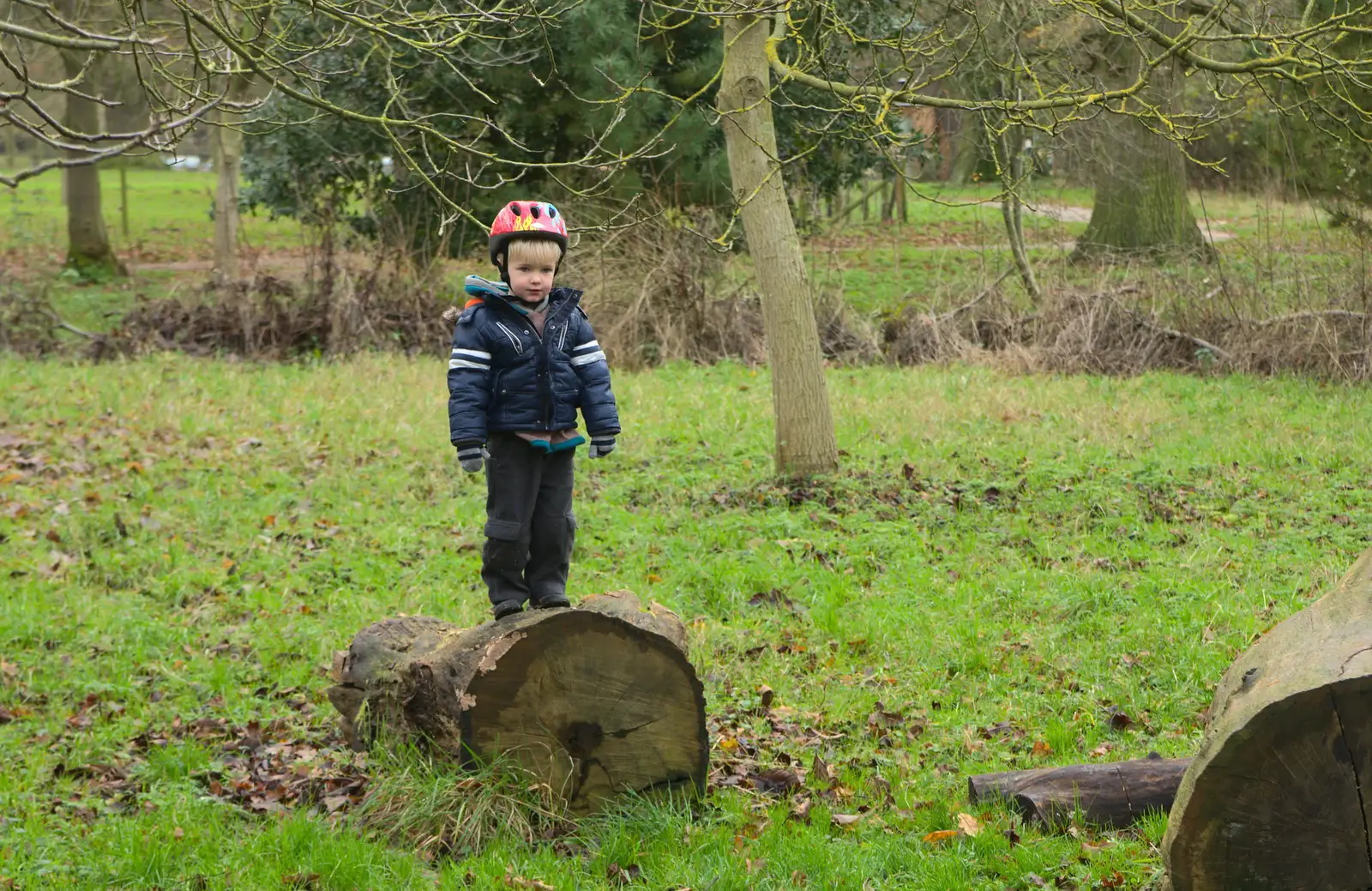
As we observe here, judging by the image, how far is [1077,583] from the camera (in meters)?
7.55

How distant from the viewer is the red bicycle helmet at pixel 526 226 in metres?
4.80

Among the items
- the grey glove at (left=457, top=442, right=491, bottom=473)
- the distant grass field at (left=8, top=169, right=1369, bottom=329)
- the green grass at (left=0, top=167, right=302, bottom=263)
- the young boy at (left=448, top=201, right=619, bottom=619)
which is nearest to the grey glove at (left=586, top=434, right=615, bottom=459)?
the young boy at (left=448, top=201, right=619, bottom=619)

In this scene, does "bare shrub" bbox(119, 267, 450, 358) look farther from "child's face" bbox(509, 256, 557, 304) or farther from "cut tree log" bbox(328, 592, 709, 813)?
"cut tree log" bbox(328, 592, 709, 813)

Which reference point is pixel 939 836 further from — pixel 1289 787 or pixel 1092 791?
pixel 1289 787

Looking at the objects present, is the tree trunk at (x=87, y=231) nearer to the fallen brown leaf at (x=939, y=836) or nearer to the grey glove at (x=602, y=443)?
the grey glove at (x=602, y=443)

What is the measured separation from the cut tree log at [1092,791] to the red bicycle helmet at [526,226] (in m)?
2.55

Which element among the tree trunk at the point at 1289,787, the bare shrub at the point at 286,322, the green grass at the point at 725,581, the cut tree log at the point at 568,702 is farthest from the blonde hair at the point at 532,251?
the bare shrub at the point at 286,322

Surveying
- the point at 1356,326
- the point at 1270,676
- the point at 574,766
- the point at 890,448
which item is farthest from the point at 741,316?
the point at 1270,676

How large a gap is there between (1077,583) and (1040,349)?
27.9 feet

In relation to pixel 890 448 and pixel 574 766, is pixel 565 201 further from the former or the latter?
pixel 574 766

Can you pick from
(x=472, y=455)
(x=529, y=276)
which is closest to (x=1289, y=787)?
(x=472, y=455)

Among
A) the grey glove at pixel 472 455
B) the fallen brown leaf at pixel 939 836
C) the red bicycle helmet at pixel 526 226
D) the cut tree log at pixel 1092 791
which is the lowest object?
the fallen brown leaf at pixel 939 836

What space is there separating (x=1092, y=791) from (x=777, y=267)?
19.4ft

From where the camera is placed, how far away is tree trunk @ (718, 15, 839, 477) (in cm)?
954
